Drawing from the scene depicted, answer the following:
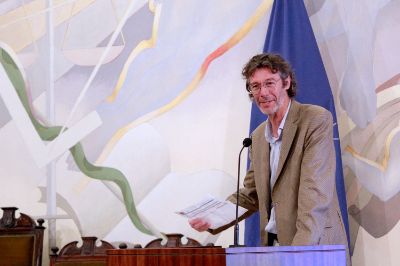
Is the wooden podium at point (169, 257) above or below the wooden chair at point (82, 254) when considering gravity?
below

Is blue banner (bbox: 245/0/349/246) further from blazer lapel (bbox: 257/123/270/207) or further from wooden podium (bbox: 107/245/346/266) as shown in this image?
wooden podium (bbox: 107/245/346/266)

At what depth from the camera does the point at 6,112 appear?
5.15 m

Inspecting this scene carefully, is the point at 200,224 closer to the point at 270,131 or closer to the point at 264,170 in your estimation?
the point at 264,170

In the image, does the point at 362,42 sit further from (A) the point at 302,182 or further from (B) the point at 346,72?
(A) the point at 302,182

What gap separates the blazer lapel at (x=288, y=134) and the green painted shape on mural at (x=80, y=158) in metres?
2.04

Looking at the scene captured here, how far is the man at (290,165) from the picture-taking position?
2.84 meters

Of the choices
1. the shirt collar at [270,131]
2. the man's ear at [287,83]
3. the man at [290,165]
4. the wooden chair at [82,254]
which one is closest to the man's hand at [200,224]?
the man at [290,165]

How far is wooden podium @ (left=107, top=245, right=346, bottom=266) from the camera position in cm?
220

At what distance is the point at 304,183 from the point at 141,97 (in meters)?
2.34

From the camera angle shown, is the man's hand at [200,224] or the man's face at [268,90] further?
the man's face at [268,90]

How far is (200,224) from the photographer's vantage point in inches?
116

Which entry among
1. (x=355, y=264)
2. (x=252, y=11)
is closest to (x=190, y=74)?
(x=252, y=11)

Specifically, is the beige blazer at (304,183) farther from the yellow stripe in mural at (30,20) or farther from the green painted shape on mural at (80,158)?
A: the yellow stripe in mural at (30,20)

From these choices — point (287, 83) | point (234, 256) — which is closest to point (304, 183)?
point (287, 83)
